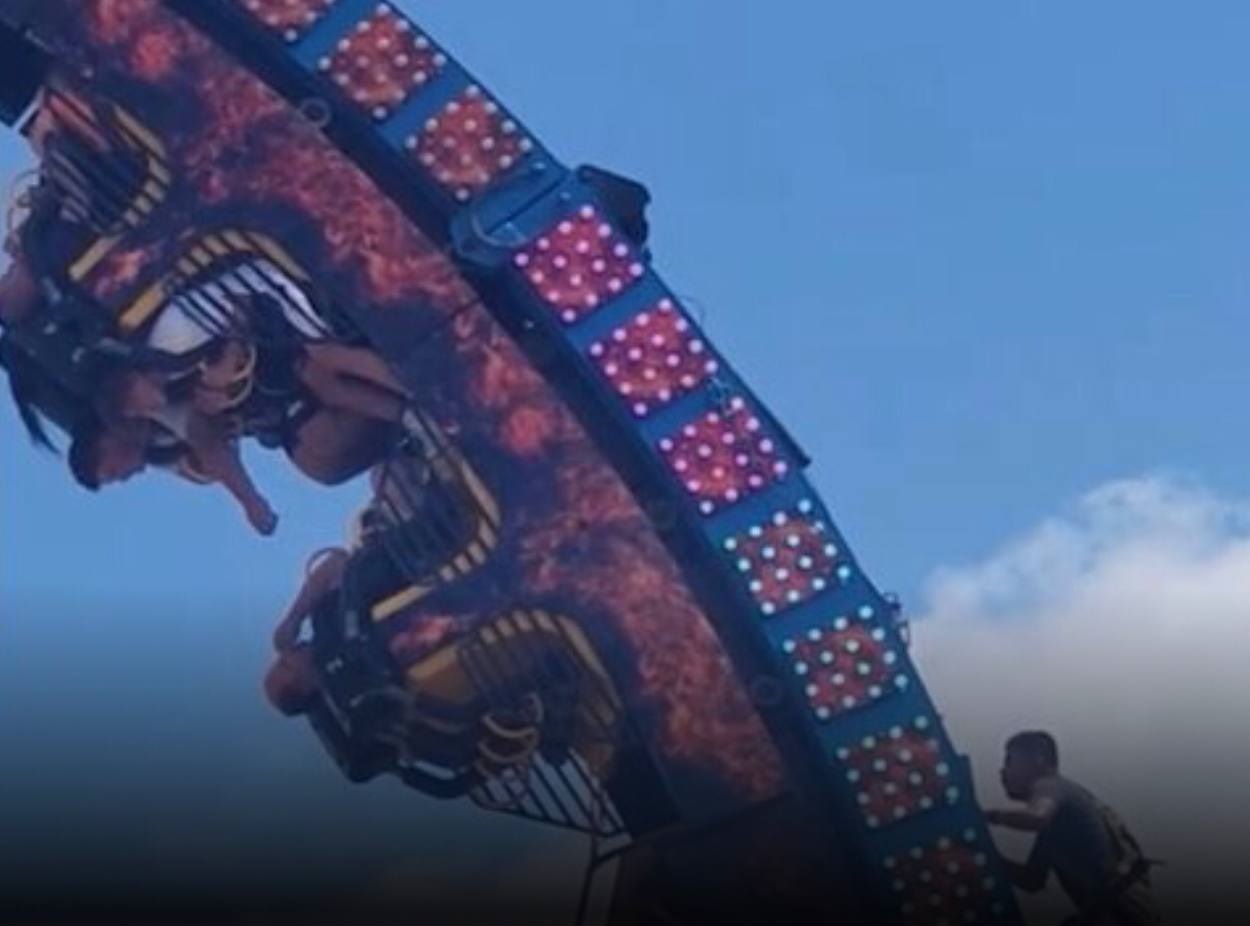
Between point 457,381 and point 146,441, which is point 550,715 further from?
point 146,441

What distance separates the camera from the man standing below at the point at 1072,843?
13.9 feet

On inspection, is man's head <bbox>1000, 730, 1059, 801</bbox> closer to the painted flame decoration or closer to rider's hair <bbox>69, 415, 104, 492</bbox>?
the painted flame decoration

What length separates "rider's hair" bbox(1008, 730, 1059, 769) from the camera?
166 inches

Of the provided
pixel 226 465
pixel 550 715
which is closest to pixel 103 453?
pixel 226 465

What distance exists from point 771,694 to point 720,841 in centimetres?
25

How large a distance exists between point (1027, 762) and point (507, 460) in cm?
96

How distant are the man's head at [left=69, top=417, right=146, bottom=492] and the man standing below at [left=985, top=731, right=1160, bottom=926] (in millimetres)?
1450

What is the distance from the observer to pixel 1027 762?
4238mm

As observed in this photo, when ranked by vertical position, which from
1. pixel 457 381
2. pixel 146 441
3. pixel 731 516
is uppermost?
pixel 146 441

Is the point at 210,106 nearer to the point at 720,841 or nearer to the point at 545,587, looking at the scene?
the point at 545,587

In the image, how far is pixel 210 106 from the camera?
475 cm

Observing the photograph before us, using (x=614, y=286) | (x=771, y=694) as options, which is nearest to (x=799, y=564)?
(x=771, y=694)

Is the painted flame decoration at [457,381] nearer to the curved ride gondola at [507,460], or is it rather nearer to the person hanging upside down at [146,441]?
the curved ride gondola at [507,460]

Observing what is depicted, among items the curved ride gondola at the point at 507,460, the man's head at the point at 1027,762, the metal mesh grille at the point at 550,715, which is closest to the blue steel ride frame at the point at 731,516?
the curved ride gondola at the point at 507,460
